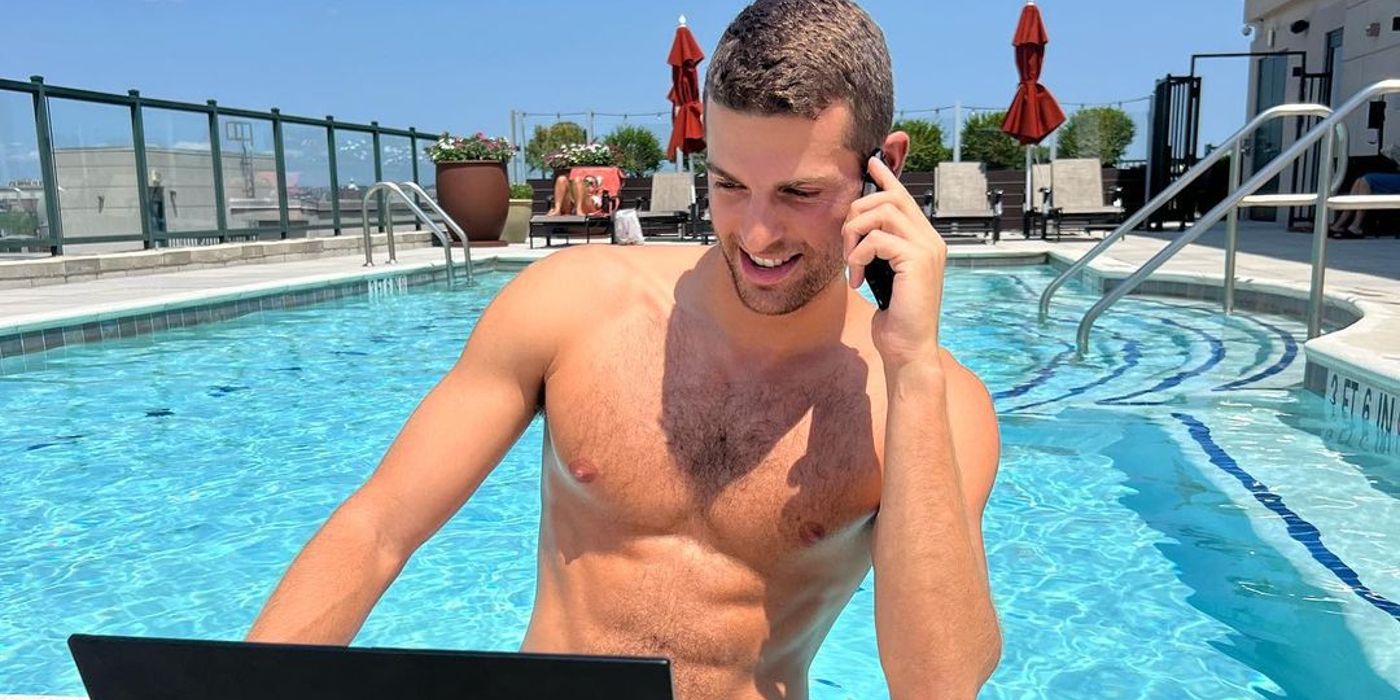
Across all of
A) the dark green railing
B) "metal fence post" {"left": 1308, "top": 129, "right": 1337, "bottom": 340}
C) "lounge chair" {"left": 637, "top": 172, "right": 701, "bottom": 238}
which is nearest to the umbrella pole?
"lounge chair" {"left": 637, "top": 172, "right": 701, "bottom": 238}

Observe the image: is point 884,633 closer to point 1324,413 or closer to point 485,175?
point 1324,413

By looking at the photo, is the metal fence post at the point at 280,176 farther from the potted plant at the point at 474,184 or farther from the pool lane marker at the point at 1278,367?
the pool lane marker at the point at 1278,367

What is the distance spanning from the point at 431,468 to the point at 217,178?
43.1 feet

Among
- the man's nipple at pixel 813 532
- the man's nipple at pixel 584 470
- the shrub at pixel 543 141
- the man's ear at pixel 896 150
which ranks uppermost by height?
the shrub at pixel 543 141

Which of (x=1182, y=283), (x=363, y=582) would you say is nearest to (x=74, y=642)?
(x=363, y=582)

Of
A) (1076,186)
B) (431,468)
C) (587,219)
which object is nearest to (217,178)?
(587,219)

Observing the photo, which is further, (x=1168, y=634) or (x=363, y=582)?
(x=1168, y=634)

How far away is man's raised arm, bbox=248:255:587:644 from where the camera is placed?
→ 4.06 feet

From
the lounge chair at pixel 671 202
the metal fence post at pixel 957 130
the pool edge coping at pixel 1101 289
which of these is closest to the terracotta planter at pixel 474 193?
the lounge chair at pixel 671 202

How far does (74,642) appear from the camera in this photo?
745 mm

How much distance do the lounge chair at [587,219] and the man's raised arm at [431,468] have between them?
13.5 m

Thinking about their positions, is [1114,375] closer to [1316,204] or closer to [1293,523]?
[1316,204]

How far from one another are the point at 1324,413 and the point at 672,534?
435cm

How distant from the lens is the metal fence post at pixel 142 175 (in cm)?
1170
